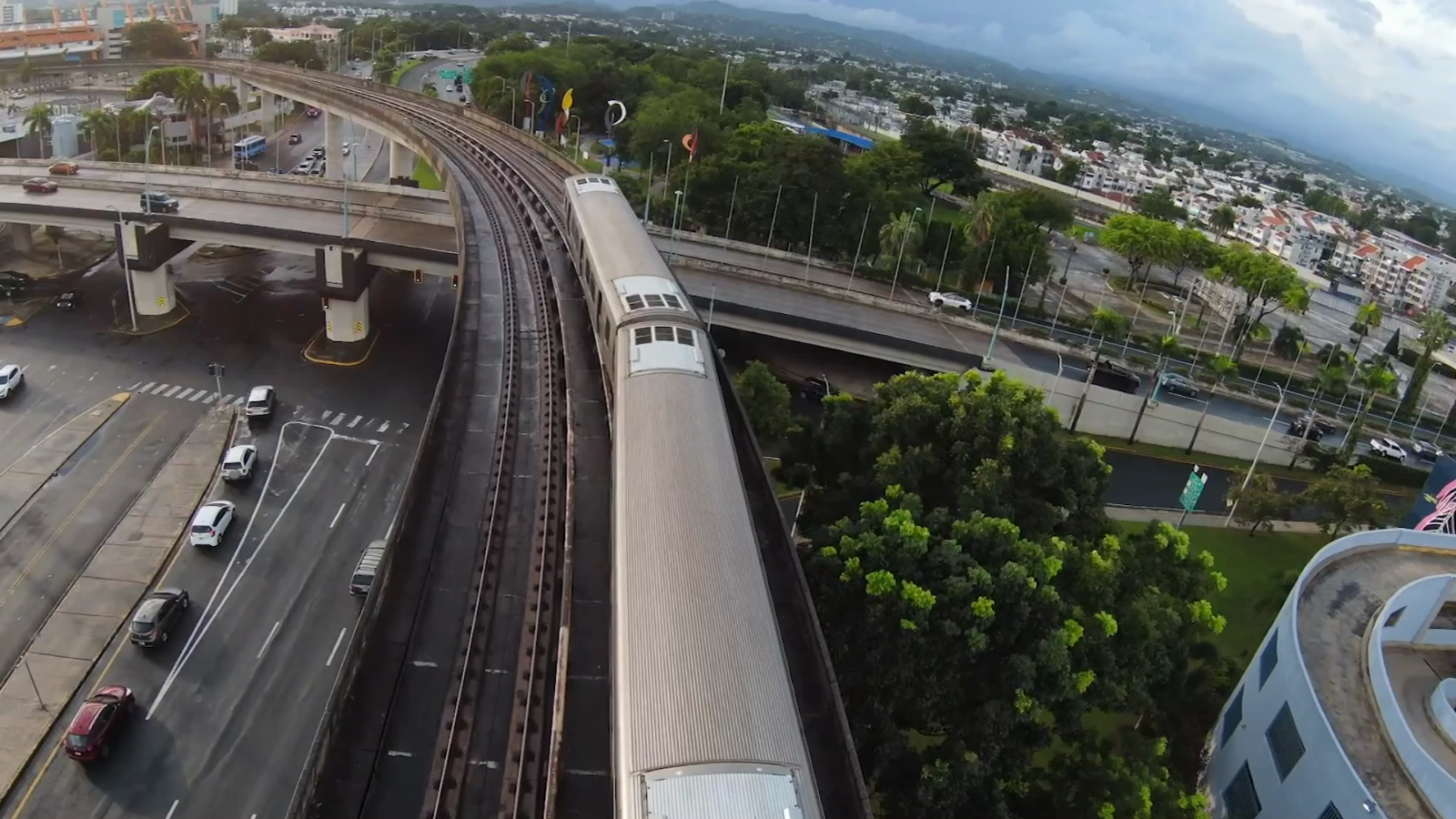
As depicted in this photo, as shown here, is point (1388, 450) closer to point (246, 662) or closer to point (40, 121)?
point (246, 662)

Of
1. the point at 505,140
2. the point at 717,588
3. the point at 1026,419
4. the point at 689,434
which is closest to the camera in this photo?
the point at 717,588

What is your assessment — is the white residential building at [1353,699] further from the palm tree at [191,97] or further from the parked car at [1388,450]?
the palm tree at [191,97]

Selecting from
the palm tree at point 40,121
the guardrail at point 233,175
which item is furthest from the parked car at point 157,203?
the palm tree at point 40,121

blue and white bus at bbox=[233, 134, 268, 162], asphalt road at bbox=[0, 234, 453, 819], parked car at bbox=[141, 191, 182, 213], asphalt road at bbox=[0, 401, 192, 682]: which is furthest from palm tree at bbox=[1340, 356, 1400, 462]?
blue and white bus at bbox=[233, 134, 268, 162]

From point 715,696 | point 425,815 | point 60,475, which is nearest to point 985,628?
point 715,696

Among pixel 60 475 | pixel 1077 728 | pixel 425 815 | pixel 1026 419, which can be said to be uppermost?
pixel 1026 419

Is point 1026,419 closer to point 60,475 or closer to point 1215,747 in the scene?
point 1215,747

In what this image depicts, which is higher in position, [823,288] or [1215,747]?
[823,288]

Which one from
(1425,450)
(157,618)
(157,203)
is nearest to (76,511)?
(157,618)
